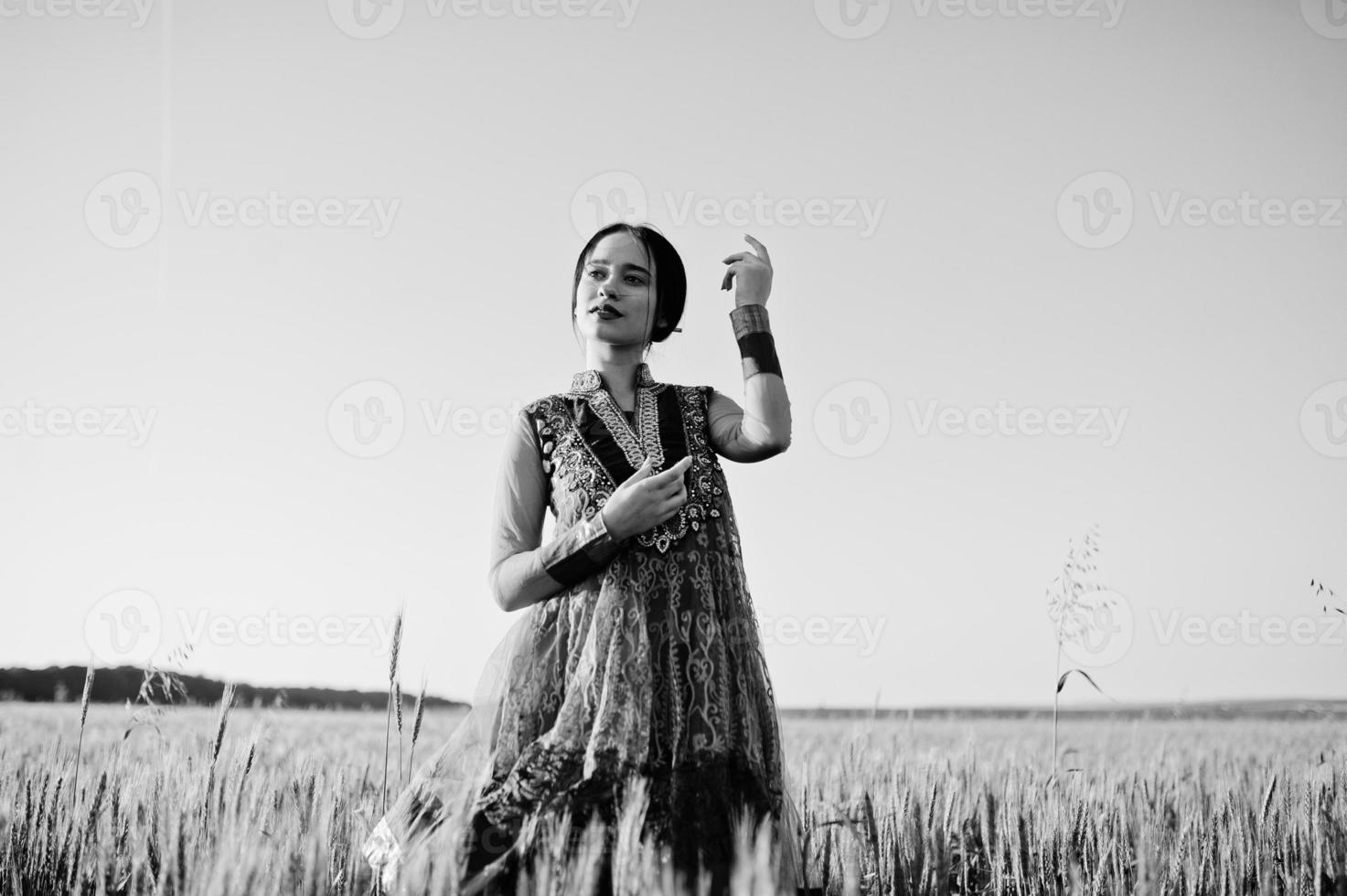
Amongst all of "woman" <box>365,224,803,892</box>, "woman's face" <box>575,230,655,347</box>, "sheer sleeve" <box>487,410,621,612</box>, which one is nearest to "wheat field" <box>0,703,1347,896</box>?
"woman" <box>365,224,803,892</box>

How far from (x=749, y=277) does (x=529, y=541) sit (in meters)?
0.91

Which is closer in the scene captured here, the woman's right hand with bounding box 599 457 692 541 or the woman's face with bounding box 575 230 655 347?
the woman's right hand with bounding box 599 457 692 541

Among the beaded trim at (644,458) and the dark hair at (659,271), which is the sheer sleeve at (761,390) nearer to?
the beaded trim at (644,458)

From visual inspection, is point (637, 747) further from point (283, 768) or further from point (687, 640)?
point (283, 768)

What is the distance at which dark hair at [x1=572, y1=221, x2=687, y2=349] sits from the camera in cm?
310

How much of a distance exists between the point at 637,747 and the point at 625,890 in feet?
1.44

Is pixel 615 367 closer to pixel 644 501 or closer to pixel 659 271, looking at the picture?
pixel 659 271

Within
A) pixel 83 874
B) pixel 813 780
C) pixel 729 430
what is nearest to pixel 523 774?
pixel 729 430

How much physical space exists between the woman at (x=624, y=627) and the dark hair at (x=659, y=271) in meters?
0.05

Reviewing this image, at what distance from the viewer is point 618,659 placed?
2496 mm

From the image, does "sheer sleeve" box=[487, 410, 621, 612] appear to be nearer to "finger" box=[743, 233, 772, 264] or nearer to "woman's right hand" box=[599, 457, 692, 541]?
"woman's right hand" box=[599, 457, 692, 541]

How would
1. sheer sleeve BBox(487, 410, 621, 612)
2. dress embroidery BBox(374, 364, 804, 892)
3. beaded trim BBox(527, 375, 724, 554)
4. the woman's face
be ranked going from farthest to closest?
the woman's face < beaded trim BBox(527, 375, 724, 554) < sheer sleeve BBox(487, 410, 621, 612) < dress embroidery BBox(374, 364, 804, 892)

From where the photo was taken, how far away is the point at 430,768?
2.62 meters

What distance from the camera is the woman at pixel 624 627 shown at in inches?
92.7
